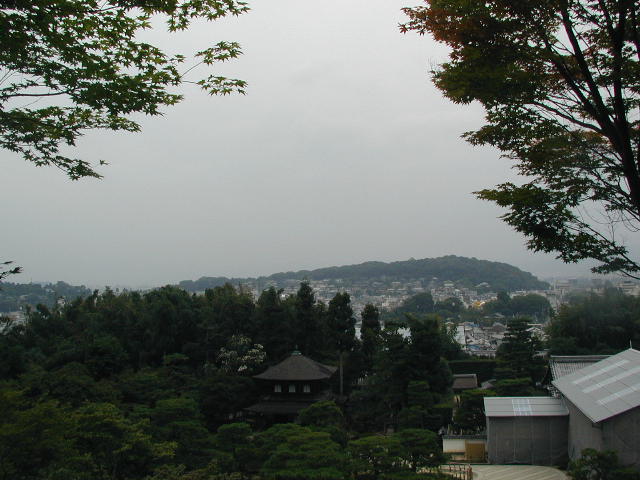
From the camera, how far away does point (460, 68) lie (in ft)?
17.0

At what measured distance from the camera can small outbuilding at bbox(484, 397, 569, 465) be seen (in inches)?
536

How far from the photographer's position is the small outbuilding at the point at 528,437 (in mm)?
13609

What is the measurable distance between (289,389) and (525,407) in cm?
919

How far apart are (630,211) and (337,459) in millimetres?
6968

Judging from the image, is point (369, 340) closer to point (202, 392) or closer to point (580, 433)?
point (202, 392)

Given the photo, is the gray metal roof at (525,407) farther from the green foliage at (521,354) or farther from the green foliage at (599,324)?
→ the green foliage at (599,324)

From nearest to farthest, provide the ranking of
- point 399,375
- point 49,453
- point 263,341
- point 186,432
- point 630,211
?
point 630,211, point 49,453, point 186,432, point 399,375, point 263,341

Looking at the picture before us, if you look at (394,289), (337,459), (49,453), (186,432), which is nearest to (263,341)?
(186,432)

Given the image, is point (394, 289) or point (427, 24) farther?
point (394, 289)

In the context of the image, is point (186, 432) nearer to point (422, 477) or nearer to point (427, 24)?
point (422, 477)

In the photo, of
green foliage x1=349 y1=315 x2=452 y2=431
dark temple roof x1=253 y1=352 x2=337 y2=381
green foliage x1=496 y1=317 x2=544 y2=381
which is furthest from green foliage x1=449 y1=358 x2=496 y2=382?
dark temple roof x1=253 y1=352 x2=337 y2=381

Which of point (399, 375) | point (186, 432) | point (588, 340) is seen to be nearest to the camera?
point (186, 432)

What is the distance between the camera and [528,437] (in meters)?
13.7

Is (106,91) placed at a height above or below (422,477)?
above
